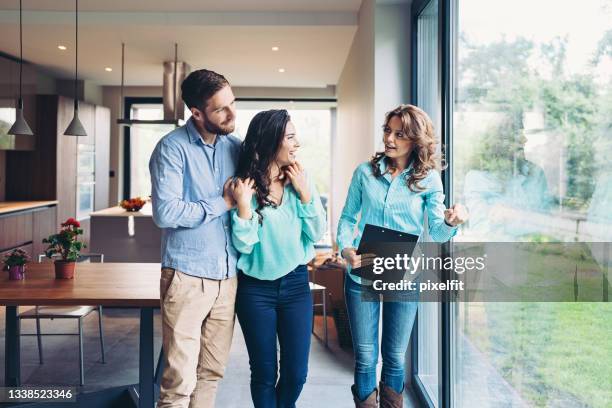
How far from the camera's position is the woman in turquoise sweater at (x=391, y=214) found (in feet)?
6.14

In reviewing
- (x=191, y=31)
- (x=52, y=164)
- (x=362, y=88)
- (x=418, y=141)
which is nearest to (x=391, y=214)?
(x=418, y=141)

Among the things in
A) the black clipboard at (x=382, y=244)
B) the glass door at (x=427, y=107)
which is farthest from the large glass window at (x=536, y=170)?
the glass door at (x=427, y=107)

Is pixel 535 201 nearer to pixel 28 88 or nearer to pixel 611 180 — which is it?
pixel 611 180

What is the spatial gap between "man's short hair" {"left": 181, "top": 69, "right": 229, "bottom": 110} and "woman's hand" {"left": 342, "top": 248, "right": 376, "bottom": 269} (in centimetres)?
66

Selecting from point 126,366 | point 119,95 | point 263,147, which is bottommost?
point 126,366

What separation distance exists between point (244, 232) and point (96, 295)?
989 mm

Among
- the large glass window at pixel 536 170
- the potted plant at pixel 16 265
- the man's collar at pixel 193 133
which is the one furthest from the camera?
the potted plant at pixel 16 265

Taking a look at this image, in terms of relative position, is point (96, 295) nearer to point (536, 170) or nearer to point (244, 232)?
point (244, 232)

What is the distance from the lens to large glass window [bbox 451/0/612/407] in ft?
3.98

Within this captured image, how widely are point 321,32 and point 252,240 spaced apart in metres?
3.83

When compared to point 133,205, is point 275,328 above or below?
below

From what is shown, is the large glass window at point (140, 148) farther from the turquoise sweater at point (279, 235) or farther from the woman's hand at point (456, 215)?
the woman's hand at point (456, 215)

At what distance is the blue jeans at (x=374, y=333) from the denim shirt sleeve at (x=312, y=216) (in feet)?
0.77

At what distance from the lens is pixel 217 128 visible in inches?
67.9
